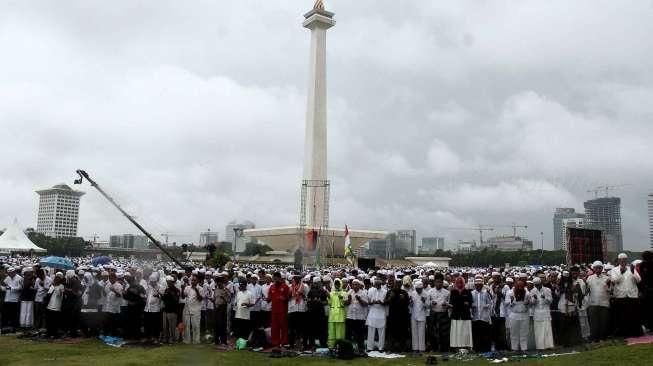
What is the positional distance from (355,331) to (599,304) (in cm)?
509

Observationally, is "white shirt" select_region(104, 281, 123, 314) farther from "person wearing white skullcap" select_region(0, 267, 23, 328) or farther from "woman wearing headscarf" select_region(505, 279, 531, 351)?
"woman wearing headscarf" select_region(505, 279, 531, 351)

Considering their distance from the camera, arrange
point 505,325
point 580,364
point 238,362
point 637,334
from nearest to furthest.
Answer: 1. point 580,364
2. point 238,362
3. point 637,334
4. point 505,325

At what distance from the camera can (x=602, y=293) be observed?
11.9m

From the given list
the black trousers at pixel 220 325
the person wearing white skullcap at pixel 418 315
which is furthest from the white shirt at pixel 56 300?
the person wearing white skullcap at pixel 418 315

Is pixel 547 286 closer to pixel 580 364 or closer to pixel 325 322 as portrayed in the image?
pixel 580 364

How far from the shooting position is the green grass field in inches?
377

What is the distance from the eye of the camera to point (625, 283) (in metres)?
11.7

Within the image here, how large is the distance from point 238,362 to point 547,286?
6.53 meters

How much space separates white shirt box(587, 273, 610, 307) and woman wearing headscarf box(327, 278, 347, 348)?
16.8ft

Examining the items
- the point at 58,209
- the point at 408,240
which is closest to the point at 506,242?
the point at 408,240

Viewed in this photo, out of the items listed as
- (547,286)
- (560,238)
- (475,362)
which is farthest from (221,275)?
(560,238)

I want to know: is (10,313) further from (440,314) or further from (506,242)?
(506,242)

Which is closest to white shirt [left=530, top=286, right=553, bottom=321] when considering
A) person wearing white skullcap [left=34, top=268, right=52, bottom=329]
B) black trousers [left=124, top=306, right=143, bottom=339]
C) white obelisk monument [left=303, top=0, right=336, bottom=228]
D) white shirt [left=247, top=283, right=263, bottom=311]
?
white shirt [left=247, top=283, right=263, bottom=311]

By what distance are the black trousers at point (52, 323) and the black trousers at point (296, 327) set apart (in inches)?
213
